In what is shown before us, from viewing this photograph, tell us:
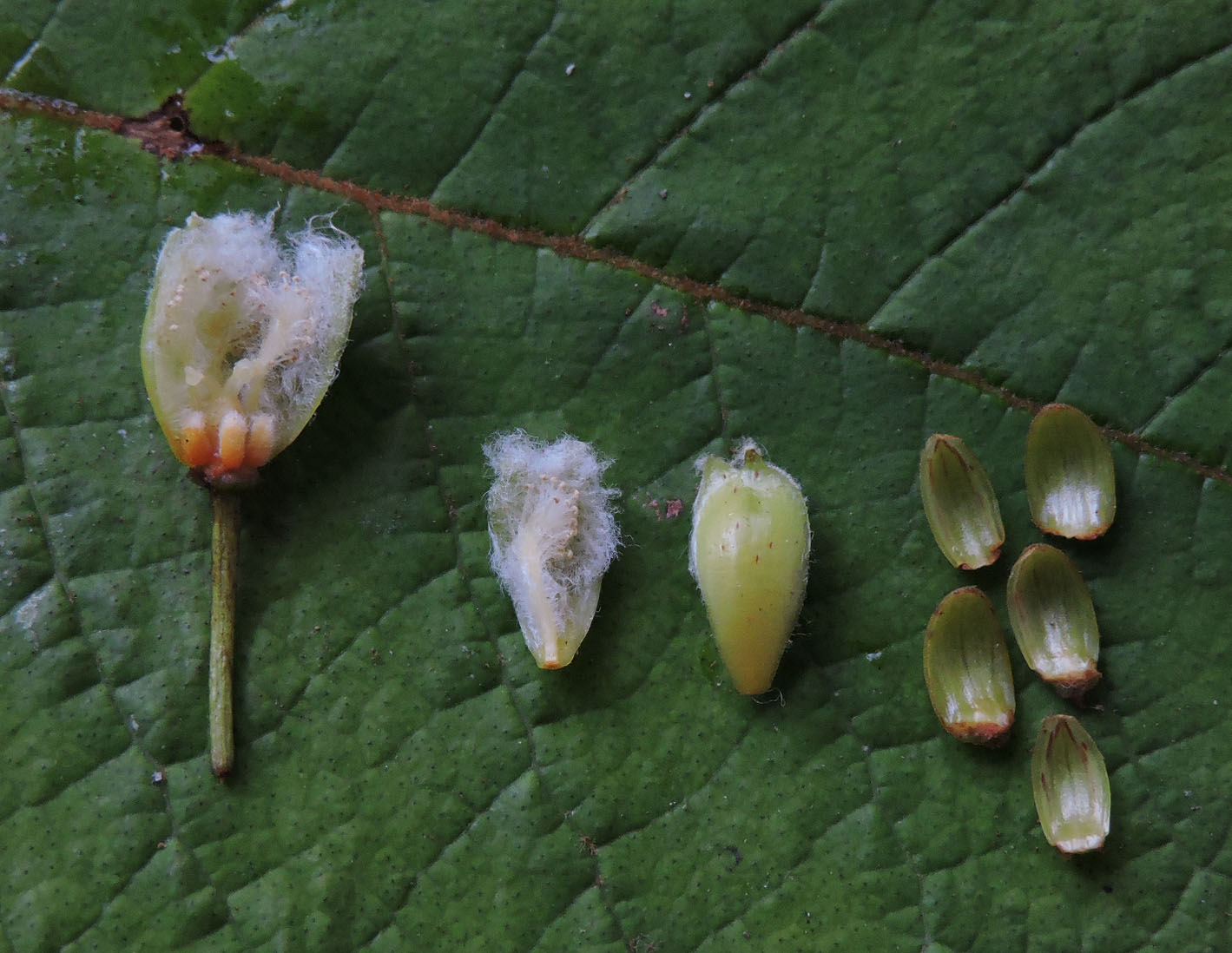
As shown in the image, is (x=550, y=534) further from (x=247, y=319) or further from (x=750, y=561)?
(x=247, y=319)

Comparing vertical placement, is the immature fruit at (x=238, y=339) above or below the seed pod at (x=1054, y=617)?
above

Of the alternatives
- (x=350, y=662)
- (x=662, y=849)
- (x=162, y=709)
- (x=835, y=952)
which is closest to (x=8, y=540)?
(x=162, y=709)

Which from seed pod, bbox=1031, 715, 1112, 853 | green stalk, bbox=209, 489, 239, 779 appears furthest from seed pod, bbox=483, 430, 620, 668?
seed pod, bbox=1031, 715, 1112, 853

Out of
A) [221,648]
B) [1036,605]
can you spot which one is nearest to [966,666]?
[1036,605]

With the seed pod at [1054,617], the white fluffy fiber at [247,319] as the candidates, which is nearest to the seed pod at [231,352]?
Answer: the white fluffy fiber at [247,319]

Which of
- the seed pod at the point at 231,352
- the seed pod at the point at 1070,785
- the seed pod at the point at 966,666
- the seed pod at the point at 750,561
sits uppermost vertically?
the seed pod at the point at 231,352

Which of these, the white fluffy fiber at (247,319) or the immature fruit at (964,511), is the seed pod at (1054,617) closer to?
the immature fruit at (964,511)

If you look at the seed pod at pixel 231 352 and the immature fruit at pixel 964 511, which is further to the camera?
the immature fruit at pixel 964 511
